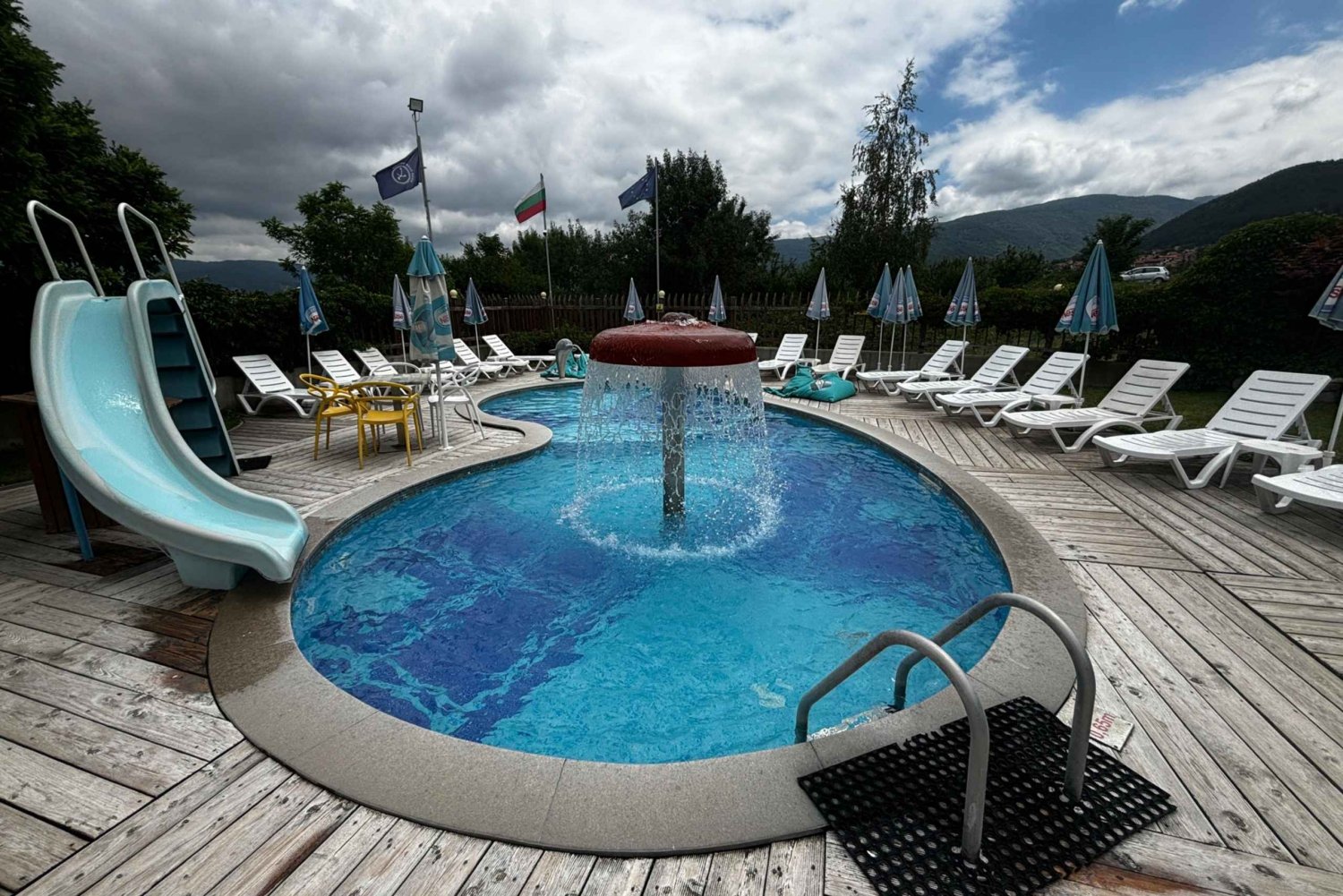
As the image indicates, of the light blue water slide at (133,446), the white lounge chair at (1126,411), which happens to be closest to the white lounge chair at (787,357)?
the white lounge chair at (1126,411)

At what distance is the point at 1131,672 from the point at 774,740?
5.73 feet

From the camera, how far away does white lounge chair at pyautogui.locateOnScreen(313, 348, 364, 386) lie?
10.0 m

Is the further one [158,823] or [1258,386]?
[1258,386]

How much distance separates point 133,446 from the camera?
369 centimetres

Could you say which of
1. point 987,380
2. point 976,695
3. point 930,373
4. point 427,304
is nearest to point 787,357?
point 930,373

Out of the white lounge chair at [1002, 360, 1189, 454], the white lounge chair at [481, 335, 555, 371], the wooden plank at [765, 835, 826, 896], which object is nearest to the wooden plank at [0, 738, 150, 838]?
the wooden plank at [765, 835, 826, 896]

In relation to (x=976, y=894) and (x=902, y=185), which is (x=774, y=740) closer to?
(x=976, y=894)

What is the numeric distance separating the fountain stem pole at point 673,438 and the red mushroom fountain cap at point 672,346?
0.50 metres

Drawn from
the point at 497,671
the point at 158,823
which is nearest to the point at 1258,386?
the point at 497,671

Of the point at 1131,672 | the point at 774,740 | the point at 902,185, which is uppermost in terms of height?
the point at 902,185

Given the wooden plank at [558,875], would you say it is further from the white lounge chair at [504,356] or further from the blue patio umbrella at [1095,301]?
the white lounge chair at [504,356]

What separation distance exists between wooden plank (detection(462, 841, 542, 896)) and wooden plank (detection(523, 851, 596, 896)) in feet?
0.08

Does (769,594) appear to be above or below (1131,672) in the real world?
below

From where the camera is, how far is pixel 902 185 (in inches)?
788
